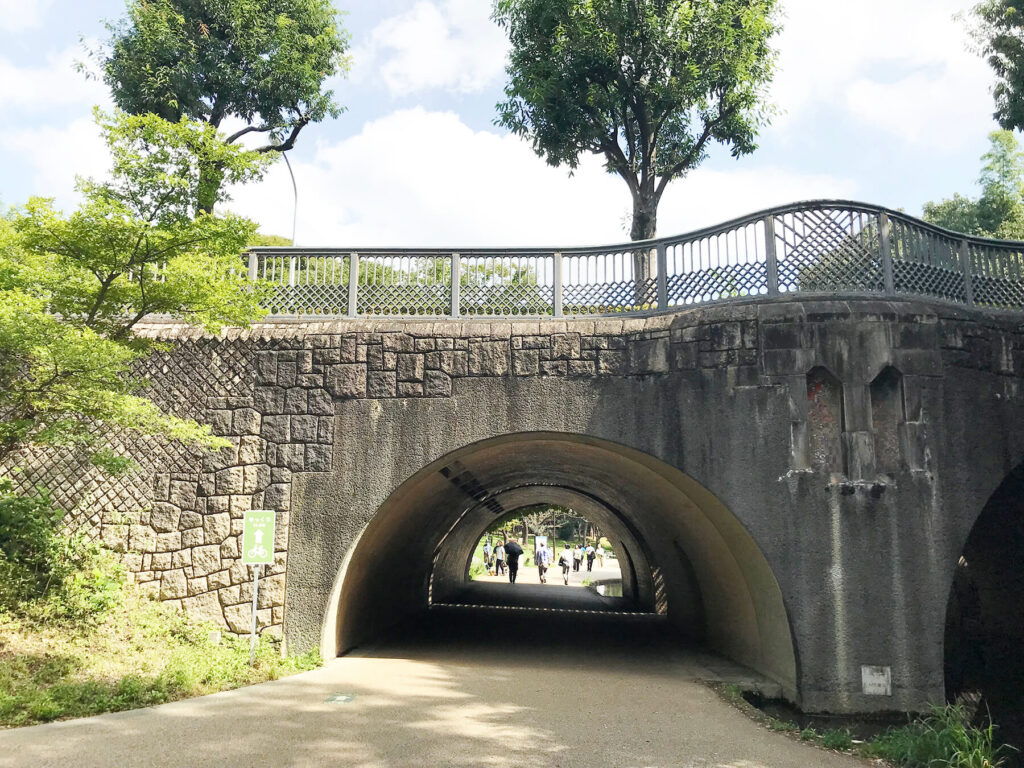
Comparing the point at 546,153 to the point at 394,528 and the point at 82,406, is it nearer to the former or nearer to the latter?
the point at 394,528

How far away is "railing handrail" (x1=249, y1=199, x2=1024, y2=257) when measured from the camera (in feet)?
28.4

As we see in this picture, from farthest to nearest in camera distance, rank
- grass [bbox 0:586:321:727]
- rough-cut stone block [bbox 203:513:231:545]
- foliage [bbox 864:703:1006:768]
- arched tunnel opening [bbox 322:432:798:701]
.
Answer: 1. arched tunnel opening [bbox 322:432:798:701]
2. rough-cut stone block [bbox 203:513:231:545]
3. grass [bbox 0:586:321:727]
4. foliage [bbox 864:703:1006:768]

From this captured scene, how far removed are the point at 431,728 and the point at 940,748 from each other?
12.9 feet

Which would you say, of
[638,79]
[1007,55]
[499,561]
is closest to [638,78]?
[638,79]

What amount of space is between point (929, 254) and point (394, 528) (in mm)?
7218

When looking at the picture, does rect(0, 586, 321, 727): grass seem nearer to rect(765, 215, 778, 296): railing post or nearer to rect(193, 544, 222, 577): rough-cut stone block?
rect(193, 544, 222, 577): rough-cut stone block

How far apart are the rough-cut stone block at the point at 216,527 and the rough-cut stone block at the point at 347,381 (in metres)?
1.81

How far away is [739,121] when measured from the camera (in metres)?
17.2

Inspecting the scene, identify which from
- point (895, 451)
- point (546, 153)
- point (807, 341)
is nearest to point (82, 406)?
point (807, 341)

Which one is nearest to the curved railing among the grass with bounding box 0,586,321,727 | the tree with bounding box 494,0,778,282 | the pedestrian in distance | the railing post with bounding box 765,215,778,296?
the railing post with bounding box 765,215,778,296

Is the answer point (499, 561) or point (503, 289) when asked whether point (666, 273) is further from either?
point (499, 561)

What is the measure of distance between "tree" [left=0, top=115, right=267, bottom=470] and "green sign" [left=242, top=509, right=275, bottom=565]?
1026mm

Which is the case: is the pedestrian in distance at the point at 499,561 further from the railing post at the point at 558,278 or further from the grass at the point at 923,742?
the grass at the point at 923,742

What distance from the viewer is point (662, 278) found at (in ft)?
29.8
